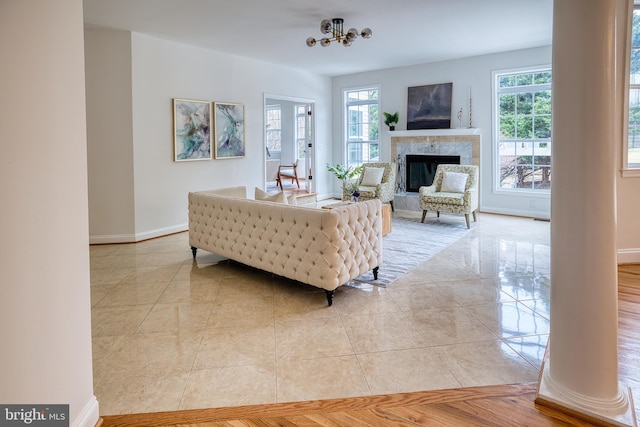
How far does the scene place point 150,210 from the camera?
580cm

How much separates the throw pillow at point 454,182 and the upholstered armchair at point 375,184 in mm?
1048

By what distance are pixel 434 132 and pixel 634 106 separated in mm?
3692

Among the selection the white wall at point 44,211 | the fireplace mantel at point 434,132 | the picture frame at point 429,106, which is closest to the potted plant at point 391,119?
the fireplace mantel at point 434,132

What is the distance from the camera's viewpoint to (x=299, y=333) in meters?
2.84

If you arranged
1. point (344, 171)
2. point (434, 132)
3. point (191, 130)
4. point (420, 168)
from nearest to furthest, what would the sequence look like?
point (191, 130) → point (434, 132) → point (420, 168) → point (344, 171)

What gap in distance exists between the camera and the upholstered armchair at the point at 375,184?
733cm

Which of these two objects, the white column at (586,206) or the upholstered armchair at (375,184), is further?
the upholstered armchair at (375,184)

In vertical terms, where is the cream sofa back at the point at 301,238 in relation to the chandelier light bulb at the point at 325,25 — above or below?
below

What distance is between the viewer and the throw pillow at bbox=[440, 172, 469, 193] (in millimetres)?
6621

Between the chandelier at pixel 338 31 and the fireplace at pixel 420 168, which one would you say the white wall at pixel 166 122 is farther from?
the fireplace at pixel 420 168

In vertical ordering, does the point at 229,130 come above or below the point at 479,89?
below

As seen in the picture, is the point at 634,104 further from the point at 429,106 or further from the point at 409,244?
the point at 429,106

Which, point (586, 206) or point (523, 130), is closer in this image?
point (586, 206)

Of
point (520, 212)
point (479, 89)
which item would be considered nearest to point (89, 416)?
point (520, 212)
